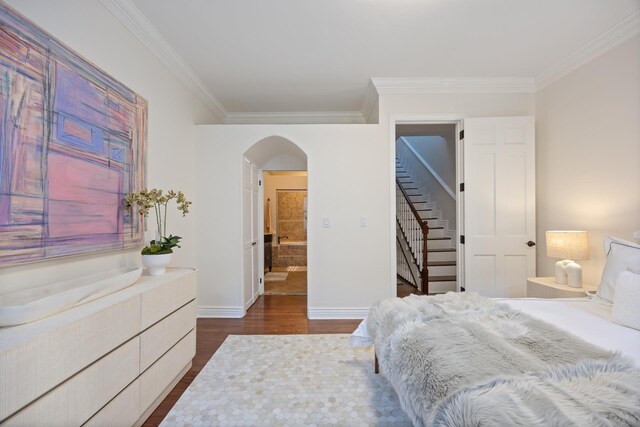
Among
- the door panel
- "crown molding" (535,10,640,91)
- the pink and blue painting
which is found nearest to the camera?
the pink and blue painting

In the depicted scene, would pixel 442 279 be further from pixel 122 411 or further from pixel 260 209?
pixel 122 411

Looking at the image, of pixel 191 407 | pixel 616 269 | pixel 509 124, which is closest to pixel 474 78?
pixel 509 124

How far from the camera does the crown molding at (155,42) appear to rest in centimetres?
199

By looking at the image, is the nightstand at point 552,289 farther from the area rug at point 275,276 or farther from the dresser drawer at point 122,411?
the area rug at point 275,276

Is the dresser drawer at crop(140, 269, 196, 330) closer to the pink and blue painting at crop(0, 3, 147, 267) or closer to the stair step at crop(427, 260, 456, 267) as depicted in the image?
the pink and blue painting at crop(0, 3, 147, 267)

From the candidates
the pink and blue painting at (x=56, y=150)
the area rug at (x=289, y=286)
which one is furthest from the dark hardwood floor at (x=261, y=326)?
the pink and blue painting at (x=56, y=150)

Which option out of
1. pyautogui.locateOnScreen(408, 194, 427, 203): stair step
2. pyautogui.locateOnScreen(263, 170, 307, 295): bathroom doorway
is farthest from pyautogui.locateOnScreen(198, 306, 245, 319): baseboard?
pyautogui.locateOnScreen(408, 194, 427, 203): stair step

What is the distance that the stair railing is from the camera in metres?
4.12

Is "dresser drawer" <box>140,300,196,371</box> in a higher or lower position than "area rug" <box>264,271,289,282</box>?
higher

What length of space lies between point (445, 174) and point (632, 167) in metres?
3.37

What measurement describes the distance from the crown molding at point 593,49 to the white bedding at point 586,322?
2.14 m

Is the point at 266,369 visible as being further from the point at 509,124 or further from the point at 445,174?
the point at 445,174

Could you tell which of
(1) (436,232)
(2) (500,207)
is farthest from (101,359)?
(1) (436,232)

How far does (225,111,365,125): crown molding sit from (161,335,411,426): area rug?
3067 millimetres
